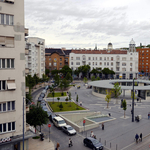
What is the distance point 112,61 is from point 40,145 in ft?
302

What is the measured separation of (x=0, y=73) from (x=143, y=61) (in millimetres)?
124553

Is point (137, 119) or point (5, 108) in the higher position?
point (5, 108)

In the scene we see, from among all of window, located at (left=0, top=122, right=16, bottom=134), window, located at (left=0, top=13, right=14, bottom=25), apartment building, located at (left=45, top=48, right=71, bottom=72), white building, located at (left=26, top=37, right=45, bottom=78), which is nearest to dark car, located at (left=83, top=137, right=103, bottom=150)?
window, located at (left=0, top=122, right=16, bottom=134)

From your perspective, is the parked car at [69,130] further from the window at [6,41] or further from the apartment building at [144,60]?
the apartment building at [144,60]

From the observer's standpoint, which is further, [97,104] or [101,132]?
[97,104]

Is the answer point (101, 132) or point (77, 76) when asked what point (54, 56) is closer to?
point (77, 76)

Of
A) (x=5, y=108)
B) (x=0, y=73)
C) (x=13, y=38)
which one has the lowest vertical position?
(x=5, y=108)

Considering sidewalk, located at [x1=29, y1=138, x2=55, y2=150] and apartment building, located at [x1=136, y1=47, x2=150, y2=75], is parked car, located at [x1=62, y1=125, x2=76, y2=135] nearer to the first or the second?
sidewalk, located at [x1=29, y1=138, x2=55, y2=150]

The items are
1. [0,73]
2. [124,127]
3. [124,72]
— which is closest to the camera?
[0,73]

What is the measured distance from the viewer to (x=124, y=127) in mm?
29703

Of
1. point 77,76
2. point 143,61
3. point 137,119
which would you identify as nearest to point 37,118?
point 137,119

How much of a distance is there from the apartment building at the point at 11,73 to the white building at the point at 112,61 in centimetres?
8964

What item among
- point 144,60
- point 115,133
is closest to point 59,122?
point 115,133

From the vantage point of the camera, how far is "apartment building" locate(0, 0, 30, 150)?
19406 millimetres
